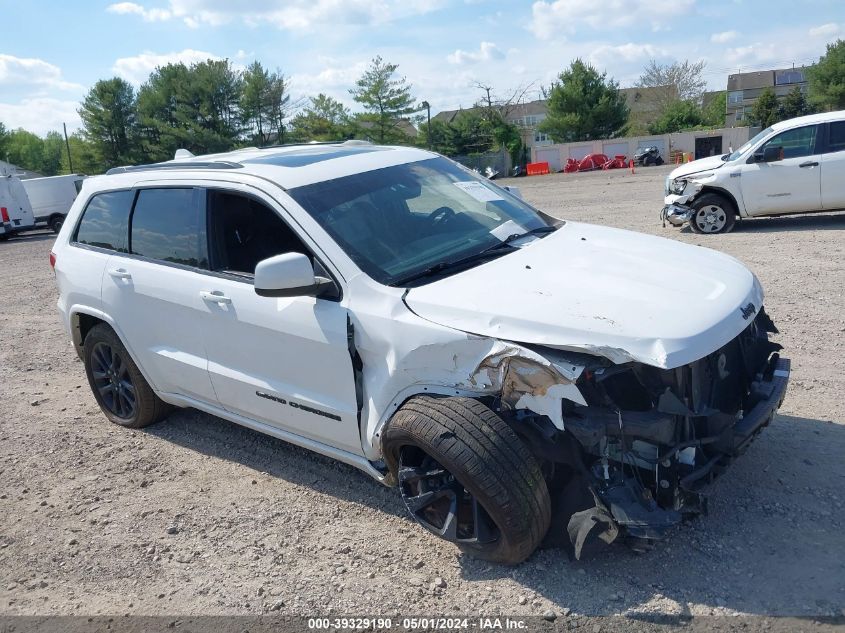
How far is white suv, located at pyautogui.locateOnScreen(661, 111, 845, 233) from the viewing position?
10.8 meters

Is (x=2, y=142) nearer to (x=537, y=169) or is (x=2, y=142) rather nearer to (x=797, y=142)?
(x=537, y=169)

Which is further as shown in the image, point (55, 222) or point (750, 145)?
point (55, 222)

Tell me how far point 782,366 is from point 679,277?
2.81 feet

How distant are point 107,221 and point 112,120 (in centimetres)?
6242

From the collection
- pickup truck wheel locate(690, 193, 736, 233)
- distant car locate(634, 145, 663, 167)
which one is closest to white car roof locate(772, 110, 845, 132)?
pickup truck wheel locate(690, 193, 736, 233)

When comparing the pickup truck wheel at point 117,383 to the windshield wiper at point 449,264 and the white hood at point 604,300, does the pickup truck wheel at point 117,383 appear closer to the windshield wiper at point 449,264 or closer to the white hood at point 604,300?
the windshield wiper at point 449,264

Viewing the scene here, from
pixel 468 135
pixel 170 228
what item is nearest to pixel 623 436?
pixel 170 228

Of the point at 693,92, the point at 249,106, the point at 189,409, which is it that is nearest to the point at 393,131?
the point at 249,106

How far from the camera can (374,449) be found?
3.56 m

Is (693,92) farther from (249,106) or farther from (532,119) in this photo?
(249,106)

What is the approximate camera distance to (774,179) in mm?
11094

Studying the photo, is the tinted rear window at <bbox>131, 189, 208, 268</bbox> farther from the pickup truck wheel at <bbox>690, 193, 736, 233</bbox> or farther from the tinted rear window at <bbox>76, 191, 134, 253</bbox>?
the pickup truck wheel at <bbox>690, 193, 736, 233</bbox>

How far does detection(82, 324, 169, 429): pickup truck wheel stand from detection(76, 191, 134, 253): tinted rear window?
624mm

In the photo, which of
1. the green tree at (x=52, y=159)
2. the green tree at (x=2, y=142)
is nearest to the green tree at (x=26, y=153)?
the green tree at (x=52, y=159)
